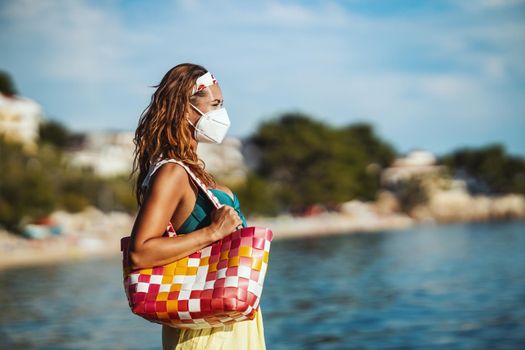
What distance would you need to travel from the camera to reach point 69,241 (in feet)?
113

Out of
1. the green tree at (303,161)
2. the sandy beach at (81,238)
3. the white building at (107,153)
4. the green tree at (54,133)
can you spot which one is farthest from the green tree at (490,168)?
the green tree at (54,133)

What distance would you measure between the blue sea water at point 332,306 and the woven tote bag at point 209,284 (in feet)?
28.0

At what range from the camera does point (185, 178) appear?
6.45 feet

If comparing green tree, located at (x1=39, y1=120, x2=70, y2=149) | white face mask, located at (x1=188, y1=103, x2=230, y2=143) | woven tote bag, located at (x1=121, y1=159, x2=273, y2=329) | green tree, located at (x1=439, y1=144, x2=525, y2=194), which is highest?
green tree, located at (x1=439, y1=144, x2=525, y2=194)

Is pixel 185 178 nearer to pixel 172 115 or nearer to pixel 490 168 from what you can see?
pixel 172 115

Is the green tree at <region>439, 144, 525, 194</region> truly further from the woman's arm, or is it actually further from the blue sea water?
the woman's arm

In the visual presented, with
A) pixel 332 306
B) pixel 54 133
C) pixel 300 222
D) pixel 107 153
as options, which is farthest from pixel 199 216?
pixel 54 133

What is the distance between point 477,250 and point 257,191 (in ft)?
72.5

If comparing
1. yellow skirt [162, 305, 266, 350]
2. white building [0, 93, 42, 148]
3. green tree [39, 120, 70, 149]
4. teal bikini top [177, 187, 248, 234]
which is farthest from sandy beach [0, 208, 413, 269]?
teal bikini top [177, 187, 248, 234]

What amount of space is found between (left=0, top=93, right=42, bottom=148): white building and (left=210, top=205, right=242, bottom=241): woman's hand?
158 feet

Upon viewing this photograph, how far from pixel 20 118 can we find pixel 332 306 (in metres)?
41.8

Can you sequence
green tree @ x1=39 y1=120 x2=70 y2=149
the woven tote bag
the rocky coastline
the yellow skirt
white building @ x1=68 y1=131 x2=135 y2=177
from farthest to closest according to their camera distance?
1. green tree @ x1=39 y1=120 x2=70 y2=149
2. white building @ x1=68 y1=131 x2=135 y2=177
3. the rocky coastline
4. the yellow skirt
5. the woven tote bag

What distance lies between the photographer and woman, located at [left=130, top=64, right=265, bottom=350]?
76.2 inches

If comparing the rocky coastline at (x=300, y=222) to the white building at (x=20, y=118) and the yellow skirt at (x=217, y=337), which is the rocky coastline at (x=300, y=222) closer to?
the white building at (x=20, y=118)
